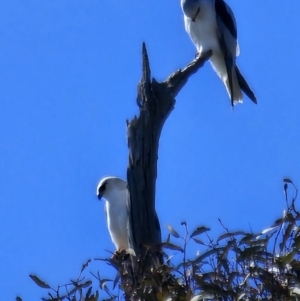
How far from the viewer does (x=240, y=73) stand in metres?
8.07

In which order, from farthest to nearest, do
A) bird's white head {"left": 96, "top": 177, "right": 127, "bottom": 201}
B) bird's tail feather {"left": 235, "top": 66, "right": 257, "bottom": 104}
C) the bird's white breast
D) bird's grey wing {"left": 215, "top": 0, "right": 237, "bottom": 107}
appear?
bird's grey wing {"left": 215, "top": 0, "right": 237, "bottom": 107}
bird's white head {"left": 96, "top": 177, "right": 127, "bottom": 201}
bird's tail feather {"left": 235, "top": 66, "right": 257, "bottom": 104}
the bird's white breast

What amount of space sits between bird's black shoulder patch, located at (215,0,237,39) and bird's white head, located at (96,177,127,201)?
1.78m

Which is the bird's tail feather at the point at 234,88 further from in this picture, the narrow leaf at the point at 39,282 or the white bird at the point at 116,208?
the narrow leaf at the point at 39,282

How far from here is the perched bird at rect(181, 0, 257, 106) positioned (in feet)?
26.1

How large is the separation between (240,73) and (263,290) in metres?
5.83

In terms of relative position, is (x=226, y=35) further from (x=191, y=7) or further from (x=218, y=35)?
(x=191, y=7)

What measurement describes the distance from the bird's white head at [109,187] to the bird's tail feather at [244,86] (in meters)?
1.37

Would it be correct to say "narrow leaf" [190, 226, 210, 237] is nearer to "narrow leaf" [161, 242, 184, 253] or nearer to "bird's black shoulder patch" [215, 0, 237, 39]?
"narrow leaf" [161, 242, 184, 253]

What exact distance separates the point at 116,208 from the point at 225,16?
2.19m

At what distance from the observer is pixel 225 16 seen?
8148 mm

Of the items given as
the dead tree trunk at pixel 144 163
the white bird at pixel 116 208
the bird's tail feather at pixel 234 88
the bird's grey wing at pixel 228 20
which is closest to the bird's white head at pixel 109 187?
the white bird at pixel 116 208

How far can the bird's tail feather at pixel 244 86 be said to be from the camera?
7.39m

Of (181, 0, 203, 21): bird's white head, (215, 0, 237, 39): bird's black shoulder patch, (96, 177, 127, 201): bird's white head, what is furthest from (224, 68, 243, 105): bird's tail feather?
(96, 177, 127, 201): bird's white head

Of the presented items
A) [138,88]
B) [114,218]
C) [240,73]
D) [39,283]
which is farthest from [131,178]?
[240,73]
